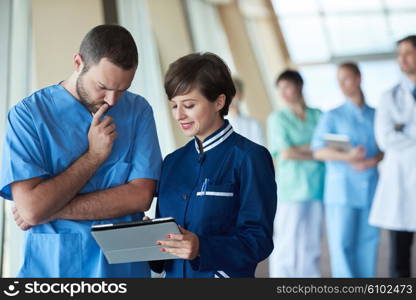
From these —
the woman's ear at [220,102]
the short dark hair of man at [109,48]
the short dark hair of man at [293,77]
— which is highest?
the short dark hair of man at [293,77]

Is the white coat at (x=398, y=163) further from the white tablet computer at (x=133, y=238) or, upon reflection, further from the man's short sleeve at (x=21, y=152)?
the man's short sleeve at (x=21, y=152)

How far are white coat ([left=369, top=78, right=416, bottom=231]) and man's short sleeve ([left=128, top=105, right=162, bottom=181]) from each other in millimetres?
2215

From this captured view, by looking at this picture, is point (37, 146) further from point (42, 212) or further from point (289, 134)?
point (289, 134)

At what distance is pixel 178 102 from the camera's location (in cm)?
174

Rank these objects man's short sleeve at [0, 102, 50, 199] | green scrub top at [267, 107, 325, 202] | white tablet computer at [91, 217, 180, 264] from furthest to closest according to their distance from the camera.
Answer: green scrub top at [267, 107, 325, 202]
man's short sleeve at [0, 102, 50, 199]
white tablet computer at [91, 217, 180, 264]

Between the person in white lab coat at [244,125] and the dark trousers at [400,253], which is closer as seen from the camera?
the dark trousers at [400,253]

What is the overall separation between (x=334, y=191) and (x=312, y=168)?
0.34m

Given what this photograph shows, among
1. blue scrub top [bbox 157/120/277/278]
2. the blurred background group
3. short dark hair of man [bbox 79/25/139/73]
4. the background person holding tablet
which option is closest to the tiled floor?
the blurred background group

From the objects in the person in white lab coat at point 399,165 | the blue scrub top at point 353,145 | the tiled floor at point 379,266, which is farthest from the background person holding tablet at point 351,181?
the tiled floor at point 379,266

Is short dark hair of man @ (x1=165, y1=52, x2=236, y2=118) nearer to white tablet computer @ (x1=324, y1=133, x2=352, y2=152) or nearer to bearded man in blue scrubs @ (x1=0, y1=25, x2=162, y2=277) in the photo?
bearded man in blue scrubs @ (x1=0, y1=25, x2=162, y2=277)

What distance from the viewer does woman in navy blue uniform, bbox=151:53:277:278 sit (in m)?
1.66

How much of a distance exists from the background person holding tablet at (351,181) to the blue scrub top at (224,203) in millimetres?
2361

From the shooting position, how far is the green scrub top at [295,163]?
172 inches

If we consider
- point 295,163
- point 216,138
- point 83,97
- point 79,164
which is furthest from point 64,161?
point 295,163
